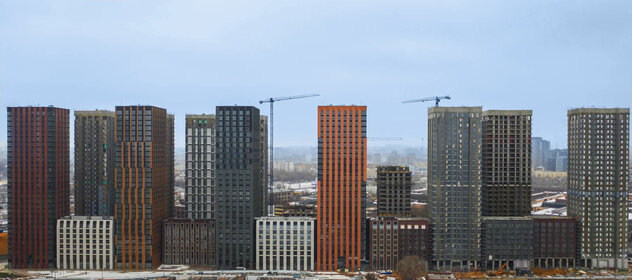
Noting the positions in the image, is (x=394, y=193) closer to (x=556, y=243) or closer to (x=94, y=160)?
(x=556, y=243)

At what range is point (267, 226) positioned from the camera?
14812 centimetres

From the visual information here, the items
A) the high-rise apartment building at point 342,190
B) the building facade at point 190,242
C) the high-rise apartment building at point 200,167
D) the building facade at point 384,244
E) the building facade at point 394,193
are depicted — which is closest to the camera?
the building facade at point 384,244

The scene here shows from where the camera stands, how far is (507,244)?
5773 inches

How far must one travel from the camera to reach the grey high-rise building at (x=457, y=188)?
147 meters

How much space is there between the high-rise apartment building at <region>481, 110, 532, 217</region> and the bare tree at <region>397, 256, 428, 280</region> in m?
35.7

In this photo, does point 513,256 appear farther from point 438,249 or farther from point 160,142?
point 160,142

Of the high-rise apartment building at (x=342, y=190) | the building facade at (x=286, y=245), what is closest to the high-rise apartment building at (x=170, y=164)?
the building facade at (x=286, y=245)

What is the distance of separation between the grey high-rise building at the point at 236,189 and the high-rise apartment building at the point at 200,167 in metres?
13.4

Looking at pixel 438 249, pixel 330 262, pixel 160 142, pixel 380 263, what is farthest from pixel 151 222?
pixel 438 249

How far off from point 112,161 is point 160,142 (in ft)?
103

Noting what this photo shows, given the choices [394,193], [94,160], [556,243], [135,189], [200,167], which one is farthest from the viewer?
[94,160]

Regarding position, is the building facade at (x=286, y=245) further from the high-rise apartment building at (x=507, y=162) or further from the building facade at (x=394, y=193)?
the high-rise apartment building at (x=507, y=162)

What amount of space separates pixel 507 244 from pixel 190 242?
263 ft

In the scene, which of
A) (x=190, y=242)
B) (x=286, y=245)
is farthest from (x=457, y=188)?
(x=190, y=242)
